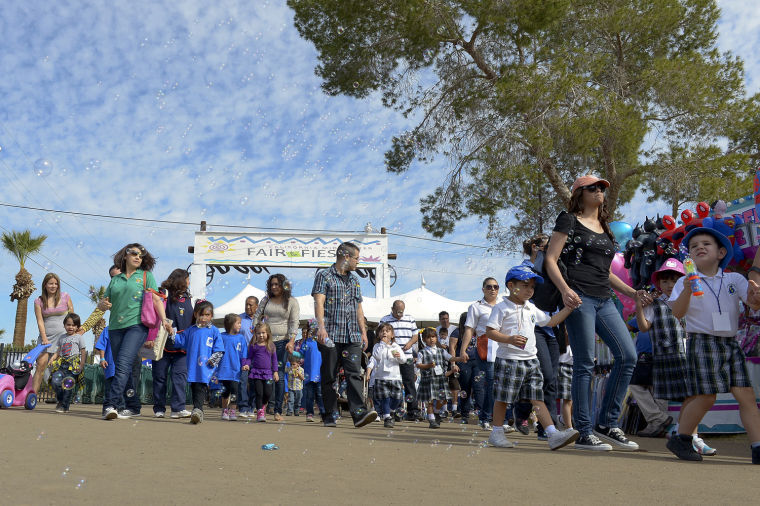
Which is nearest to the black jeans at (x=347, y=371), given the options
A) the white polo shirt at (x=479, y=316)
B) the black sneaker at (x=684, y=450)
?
the white polo shirt at (x=479, y=316)

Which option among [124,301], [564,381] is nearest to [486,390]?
[564,381]

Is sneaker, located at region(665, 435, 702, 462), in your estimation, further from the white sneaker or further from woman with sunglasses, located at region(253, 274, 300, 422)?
woman with sunglasses, located at region(253, 274, 300, 422)

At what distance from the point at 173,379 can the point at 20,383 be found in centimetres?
309

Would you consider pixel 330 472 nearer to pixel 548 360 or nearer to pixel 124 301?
pixel 548 360

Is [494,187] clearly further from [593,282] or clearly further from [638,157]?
[593,282]

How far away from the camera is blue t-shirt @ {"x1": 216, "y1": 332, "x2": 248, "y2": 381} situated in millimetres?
7496

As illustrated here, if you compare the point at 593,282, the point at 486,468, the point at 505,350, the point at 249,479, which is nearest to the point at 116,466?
the point at 249,479

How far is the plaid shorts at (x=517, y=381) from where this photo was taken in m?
4.71

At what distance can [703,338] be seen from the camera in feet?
13.5

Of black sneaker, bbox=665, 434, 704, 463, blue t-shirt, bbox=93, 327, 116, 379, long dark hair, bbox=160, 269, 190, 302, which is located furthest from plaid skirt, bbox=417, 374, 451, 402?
black sneaker, bbox=665, 434, 704, 463

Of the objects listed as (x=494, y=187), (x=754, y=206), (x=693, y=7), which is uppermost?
(x=693, y=7)

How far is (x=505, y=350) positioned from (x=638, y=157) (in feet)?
36.6

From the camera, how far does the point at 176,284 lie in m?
7.53

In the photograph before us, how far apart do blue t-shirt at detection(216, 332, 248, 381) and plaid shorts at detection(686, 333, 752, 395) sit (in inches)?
197
